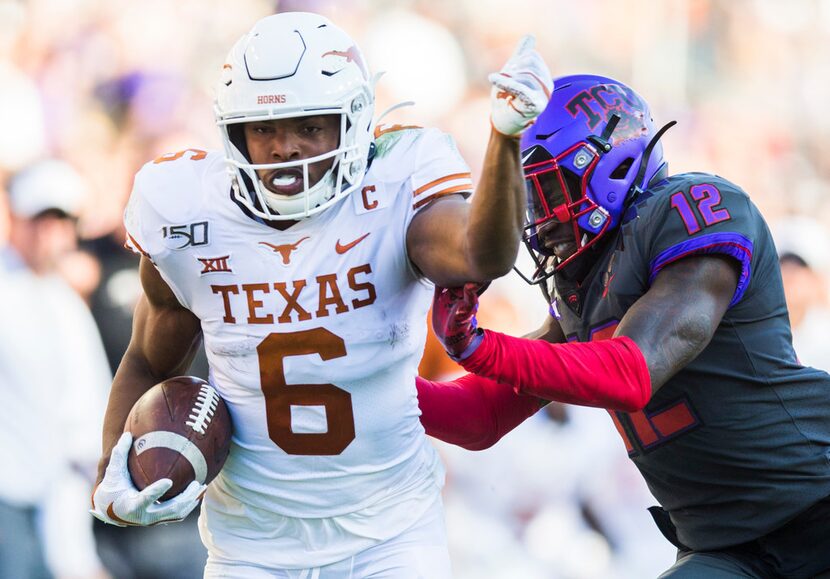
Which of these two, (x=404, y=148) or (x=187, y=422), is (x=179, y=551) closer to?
(x=187, y=422)

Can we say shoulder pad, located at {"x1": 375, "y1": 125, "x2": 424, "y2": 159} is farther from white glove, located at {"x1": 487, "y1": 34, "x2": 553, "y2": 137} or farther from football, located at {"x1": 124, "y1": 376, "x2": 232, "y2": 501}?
football, located at {"x1": 124, "y1": 376, "x2": 232, "y2": 501}

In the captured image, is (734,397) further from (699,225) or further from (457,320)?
(457,320)

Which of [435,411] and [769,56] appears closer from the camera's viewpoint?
[435,411]

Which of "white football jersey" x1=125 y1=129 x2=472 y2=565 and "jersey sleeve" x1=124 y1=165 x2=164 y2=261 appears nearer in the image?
"white football jersey" x1=125 y1=129 x2=472 y2=565

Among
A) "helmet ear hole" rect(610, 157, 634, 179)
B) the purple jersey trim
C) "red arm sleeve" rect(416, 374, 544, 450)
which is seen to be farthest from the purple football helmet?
"red arm sleeve" rect(416, 374, 544, 450)

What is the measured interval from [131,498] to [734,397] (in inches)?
56.6

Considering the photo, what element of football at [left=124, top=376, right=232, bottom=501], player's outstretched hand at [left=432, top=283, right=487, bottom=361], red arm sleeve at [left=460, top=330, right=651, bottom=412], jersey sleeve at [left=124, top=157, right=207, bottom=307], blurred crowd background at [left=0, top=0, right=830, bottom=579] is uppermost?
jersey sleeve at [left=124, top=157, right=207, bottom=307]

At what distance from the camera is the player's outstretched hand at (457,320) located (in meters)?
2.38

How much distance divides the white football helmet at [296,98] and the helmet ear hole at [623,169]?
2.36ft

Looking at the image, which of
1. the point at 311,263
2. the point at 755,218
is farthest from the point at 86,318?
the point at 755,218

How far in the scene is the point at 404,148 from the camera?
253cm

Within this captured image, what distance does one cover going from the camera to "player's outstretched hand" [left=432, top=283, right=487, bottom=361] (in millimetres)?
2383

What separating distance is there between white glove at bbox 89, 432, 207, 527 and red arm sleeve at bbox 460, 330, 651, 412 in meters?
0.68

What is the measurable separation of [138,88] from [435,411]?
7.22 ft
